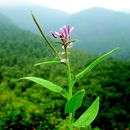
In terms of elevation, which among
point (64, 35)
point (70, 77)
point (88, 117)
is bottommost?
point (88, 117)

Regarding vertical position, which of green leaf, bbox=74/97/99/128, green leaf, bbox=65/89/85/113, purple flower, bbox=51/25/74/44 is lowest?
green leaf, bbox=74/97/99/128

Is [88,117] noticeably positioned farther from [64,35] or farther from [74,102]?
[64,35]

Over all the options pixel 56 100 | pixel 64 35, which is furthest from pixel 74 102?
pixel 56 100

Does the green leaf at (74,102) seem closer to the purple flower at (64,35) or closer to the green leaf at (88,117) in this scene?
the green leaf at (88,117)

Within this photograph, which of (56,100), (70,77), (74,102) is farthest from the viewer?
(56,100)

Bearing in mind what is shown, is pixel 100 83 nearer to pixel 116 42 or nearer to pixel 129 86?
pixel 129 86

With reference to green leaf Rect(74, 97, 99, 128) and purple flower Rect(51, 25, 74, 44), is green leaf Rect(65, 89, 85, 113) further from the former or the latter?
purple flower Rect(51, 25, 74, 44)

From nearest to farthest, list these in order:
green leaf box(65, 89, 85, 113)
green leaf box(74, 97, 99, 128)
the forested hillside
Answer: green leaf box(65, 89, 85, 113)
green leaf box(74, 97, 99, 128)
the forested hillside

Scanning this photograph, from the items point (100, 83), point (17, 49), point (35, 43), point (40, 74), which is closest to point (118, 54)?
point (35, 43)

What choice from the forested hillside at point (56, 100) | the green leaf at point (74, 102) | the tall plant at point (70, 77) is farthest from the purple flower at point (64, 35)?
the forested hillside at point (56, 100)

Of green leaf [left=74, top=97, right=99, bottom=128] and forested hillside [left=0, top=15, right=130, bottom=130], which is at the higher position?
green leaf [left=74, top=97, right=99, bottom=128]

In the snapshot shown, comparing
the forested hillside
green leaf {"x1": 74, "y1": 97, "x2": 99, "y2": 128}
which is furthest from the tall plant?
the forested hillside

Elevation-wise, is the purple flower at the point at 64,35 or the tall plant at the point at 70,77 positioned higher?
the purple flower at the point at 64,35
